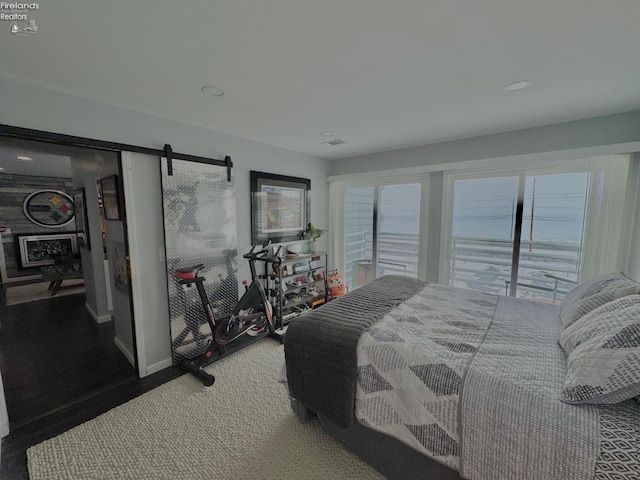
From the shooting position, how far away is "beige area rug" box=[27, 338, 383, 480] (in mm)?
1512

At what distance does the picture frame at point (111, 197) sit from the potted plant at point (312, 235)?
227cm

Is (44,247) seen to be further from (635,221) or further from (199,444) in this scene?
(635,221)

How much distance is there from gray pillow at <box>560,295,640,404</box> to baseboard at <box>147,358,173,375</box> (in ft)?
9.67

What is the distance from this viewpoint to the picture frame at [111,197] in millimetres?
2426

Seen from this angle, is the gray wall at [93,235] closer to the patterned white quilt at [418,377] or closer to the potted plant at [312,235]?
the potted plant at [312,235]

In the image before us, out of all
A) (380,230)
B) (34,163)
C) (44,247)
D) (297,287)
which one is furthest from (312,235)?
(44,247)

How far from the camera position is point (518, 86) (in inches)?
71.8

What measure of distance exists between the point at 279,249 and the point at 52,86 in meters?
2.41

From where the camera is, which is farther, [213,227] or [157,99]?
[213,227]

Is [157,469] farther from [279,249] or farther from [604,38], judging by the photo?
[604,38]

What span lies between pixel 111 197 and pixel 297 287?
229 cm

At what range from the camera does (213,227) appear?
2789 mm

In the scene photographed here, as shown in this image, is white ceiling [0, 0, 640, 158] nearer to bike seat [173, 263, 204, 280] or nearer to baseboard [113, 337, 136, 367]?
bike seat [173, 263, 204, 280]

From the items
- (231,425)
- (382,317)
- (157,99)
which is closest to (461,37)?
(382,317)
